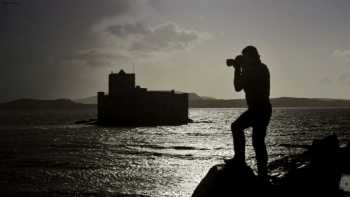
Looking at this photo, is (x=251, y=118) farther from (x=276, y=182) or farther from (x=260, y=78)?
(x=276, y=182)

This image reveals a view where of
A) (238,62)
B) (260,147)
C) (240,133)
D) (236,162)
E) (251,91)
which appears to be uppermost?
(238,62)

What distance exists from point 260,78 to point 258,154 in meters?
1.45

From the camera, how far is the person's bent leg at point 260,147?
7801 millimetres

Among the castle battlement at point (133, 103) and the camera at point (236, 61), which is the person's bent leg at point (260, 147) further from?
the castle battlement at point (133, 103)

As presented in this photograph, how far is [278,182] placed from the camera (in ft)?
28.5

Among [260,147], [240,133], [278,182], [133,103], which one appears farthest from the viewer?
[133,103]

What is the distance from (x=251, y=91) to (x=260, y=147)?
1.11 meters

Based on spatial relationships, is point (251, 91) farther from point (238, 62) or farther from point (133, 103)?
point (133, 103)

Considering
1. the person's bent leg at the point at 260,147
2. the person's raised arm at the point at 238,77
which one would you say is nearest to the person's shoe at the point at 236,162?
the person's bent leg at the point at 260,147

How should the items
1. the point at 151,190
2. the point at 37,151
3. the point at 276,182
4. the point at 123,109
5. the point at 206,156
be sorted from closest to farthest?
the point at 276,182 → the point at 151,190 → the point at 206,156 → the point at 37,151 → the point at 123,109

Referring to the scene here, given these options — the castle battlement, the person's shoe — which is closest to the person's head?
the person's shoe

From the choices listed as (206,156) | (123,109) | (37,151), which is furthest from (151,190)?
(123,109)

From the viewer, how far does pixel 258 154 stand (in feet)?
26.1

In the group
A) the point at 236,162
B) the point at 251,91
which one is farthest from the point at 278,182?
the point at 251,91
